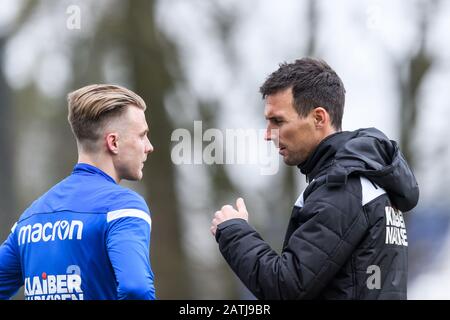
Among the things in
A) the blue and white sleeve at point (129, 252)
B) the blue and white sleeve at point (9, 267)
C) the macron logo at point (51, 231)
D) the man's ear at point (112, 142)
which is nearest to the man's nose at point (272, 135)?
the man's ear at point (112, 142)

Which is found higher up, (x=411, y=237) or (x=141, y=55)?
(x=141, y=55)

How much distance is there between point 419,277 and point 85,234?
11578mm

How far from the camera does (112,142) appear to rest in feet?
14.5

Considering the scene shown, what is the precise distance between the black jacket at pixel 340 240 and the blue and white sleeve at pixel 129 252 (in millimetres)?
422

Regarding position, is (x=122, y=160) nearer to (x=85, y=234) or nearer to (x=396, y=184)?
(x=85, y=234)

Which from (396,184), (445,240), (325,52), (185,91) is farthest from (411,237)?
(396,184)

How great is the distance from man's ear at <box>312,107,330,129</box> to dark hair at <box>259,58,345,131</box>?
2 cm

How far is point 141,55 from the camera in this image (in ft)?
42.9

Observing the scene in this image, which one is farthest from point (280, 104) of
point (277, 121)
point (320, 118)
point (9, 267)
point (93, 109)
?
point (9, 267)

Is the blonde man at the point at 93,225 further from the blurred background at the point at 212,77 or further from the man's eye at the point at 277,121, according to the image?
the blurred background at the point at 212,77

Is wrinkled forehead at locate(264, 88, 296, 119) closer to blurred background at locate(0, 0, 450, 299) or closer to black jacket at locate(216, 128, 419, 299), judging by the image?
black jacket at locate(216, 128, 419, 299)

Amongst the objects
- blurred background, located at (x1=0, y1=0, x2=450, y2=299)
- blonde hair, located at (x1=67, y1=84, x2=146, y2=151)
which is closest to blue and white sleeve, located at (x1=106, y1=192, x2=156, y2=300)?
blonde hair, located at (x1=67, y1=84, x2=146, y2=151)

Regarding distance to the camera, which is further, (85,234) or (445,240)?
(445,240)

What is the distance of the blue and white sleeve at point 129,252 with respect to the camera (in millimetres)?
3943
